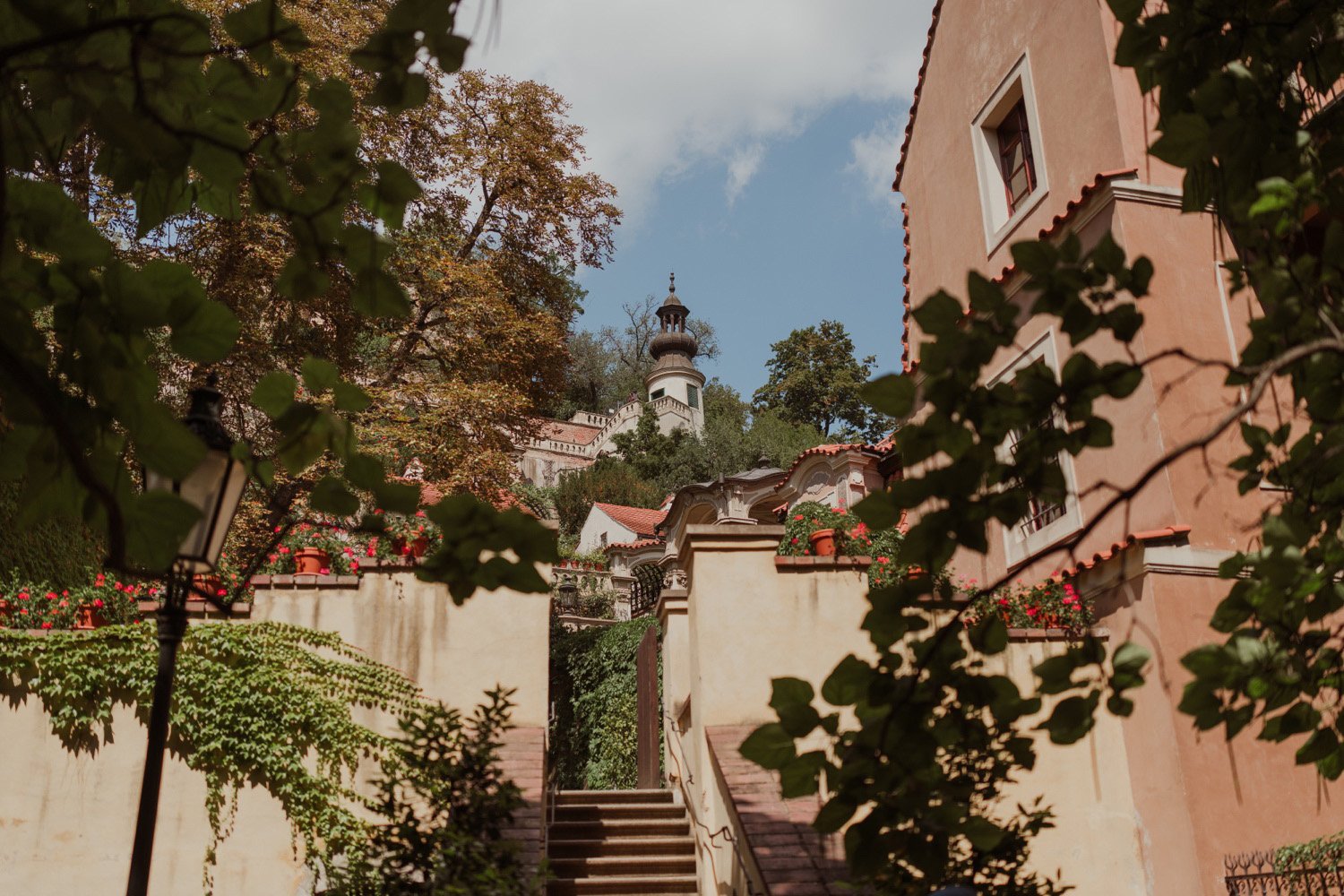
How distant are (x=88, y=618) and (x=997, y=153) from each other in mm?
10584

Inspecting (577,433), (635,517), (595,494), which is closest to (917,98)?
(635,517)

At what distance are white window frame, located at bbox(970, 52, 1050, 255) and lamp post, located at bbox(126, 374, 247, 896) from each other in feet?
32.8

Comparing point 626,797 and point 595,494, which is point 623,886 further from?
point 595,494

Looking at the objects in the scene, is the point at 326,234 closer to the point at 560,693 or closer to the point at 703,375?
the point at 560,693

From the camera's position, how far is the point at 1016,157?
12.8 metres

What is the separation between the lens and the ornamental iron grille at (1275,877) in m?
7.51

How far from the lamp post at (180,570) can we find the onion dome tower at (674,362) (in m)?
54.9

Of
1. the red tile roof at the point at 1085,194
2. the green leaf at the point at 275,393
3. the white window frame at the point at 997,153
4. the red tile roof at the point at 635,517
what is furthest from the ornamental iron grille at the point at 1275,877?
the red tile roof at the point at 635,517

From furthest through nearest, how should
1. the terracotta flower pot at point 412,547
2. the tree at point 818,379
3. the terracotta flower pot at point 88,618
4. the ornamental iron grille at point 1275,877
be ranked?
the tree at point 818,379
the terracotta flower pot at point 412,547
the terracotta flower pot at point 88,618
the ornamental iron grille at point 1275,877

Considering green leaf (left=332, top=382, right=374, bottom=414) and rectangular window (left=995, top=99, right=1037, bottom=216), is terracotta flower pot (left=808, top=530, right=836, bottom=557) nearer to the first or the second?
rectangular window (left=995, top=99, right=1037, bottom=216)

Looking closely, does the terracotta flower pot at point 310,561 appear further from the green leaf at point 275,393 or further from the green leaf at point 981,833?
the green leaf at point 981,833

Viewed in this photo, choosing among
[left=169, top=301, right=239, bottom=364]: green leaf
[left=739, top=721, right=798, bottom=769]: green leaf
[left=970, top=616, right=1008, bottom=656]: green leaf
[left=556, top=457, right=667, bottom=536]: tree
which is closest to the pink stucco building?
[left=970, top=616, right=1008, bottom=656]: green leaf

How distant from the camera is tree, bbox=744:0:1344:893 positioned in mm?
2791

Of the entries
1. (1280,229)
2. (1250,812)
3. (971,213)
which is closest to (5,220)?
(1280,229)
